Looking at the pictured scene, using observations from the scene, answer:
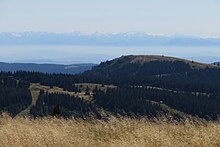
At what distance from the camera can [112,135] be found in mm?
11203

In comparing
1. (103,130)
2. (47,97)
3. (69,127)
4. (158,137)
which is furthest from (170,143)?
(47,97)

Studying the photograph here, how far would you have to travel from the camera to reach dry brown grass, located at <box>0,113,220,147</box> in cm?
979

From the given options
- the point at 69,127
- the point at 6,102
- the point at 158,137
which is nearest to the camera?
the point at 158,137

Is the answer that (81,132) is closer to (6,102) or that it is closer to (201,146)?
(201,146)

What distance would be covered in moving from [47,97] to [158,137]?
621 feet

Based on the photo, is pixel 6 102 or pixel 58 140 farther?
pixel 6 102

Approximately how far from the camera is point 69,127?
1223 centimetres

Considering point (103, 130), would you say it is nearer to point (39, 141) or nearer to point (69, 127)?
point (69, 127)

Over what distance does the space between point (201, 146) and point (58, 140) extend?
150 inches

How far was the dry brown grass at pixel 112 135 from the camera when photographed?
9789 mm

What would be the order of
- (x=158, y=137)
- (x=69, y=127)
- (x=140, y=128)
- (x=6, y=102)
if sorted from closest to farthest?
(x=158, y=137)
(x=140, y=128)
(x=69, y=127)
(x=6, y=102)

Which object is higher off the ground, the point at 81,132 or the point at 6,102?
the point at 81,132

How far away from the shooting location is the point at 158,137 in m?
9.99

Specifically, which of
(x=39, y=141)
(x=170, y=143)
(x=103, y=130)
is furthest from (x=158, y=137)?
(x=39, y=141)
